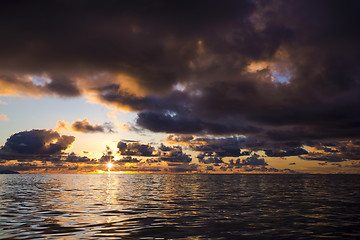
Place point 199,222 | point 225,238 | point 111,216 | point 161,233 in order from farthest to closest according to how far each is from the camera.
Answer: point 111,216 < point 199,222 < point 161,233 < point 225,238

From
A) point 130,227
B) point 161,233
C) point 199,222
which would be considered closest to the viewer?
point 161,233

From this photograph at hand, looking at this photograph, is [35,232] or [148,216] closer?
[35,232]

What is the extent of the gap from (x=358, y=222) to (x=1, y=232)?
27.6 metres

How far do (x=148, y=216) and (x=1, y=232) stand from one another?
1203cm

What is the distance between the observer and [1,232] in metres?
18.9

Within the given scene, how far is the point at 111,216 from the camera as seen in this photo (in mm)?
26172

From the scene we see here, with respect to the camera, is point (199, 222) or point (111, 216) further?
point (111, 216)

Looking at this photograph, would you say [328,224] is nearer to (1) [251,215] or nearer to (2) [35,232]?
(1) [251,215]

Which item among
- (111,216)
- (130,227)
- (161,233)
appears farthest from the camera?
(111,216)

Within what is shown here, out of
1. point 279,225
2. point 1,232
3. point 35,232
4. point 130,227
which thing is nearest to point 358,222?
point 279,225

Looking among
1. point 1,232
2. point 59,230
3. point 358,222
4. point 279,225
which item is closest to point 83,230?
point 59,230

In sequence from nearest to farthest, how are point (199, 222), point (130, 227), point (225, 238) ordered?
point (225, 238) → point (130, 227) → point (199, 222)

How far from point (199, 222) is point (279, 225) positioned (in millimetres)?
6319

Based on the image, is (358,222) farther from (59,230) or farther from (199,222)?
(59,230)
